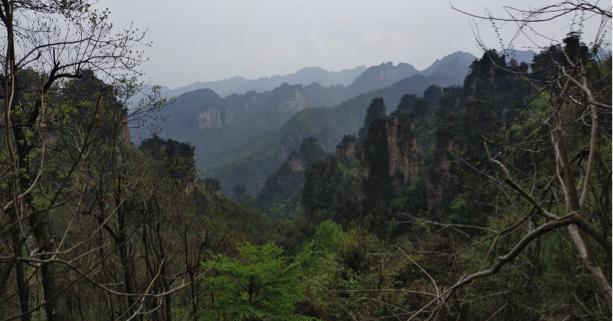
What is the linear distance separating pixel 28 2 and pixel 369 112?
2613 inches

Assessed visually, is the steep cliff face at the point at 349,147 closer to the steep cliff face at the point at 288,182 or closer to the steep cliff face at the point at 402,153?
the steep cliff face at the point at 288,182

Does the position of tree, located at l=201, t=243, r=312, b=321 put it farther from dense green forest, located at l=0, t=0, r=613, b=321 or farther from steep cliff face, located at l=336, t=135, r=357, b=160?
steep cliff face, located at l=336, t=135, r=357, b=160

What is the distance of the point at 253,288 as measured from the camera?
852 cm

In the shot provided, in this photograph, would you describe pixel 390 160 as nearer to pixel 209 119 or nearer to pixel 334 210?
pixel 334 210

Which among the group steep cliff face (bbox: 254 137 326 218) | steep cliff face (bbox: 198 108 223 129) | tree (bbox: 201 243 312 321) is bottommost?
steep cliff face (bbox: 254 137 326 218)

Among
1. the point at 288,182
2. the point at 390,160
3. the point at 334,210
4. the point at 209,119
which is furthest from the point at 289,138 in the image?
the point at 390,160

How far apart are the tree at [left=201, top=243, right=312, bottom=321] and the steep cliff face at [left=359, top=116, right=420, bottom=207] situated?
31.1 meters

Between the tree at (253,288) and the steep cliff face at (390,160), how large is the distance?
1225 inches

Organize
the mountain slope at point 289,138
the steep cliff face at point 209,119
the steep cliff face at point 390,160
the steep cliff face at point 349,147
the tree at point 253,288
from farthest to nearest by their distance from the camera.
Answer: the steep cliff face at point 209,119 < the mountain slope at point 289,138 < the steep cliff face at point 349,147 < the steep cliff face at point 390,160 < the tree at point 253,288

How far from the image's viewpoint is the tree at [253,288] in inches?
319

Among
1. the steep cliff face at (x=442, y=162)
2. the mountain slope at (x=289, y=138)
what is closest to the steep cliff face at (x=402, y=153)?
the steep cliff face at (x=442, y=162)

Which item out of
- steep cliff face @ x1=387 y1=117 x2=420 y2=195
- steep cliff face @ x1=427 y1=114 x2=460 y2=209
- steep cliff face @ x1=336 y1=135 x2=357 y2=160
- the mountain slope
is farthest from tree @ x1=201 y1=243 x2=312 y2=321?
the mountain slope

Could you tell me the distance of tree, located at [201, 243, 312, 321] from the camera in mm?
8109

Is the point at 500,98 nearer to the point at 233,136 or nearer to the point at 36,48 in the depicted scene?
the point at 36,48
